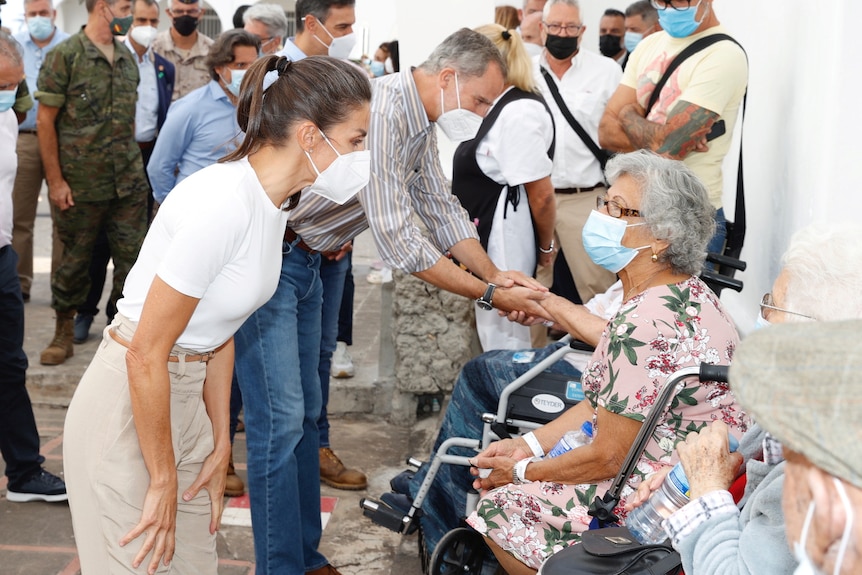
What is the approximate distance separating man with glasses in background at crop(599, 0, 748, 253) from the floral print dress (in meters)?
1.23

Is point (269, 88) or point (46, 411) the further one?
point (46, 411)

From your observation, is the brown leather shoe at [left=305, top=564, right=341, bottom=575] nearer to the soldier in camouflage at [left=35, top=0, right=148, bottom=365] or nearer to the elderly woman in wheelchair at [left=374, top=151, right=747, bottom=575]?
the elderly woman in wheelchair at [left=374, top=151, right=747, bottom=575]

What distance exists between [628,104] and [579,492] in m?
2.17

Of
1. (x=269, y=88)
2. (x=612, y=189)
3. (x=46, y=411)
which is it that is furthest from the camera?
(x=46, y=411)

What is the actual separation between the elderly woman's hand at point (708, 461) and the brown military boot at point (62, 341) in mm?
4349

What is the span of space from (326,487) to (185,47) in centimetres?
368

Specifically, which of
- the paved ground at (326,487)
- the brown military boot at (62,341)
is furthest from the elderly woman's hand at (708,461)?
the brown military boot at (62,341)

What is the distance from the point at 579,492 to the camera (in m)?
2.69

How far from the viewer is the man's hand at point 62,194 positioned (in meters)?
5.48

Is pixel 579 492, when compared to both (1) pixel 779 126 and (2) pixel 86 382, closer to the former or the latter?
(2) pixel 86 382

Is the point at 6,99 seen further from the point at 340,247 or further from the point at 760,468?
the point at 760,468

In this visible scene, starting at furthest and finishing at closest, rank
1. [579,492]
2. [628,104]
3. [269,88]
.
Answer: [628,104] < [579,492] < [269,88]

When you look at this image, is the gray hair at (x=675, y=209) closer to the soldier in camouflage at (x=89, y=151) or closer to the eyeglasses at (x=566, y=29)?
the eyeglasses at (x=566, y=29)

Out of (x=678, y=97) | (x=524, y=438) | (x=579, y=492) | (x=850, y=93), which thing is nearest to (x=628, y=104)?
(x=678, y=97)
